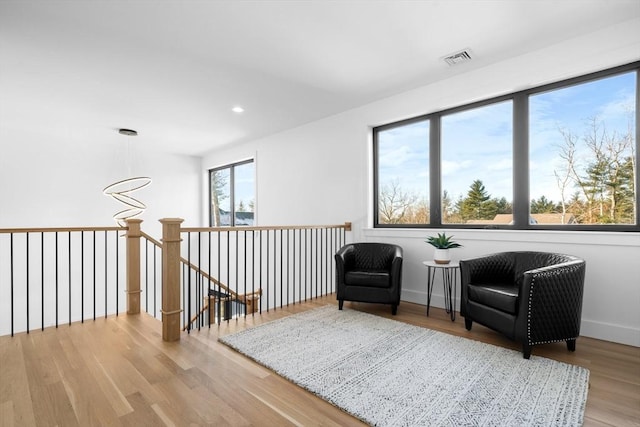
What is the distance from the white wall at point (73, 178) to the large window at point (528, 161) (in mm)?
4972

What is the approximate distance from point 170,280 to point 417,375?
6.93 feet

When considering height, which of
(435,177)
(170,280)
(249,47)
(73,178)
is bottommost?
(170,280)

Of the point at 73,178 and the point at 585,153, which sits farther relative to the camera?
the point at 73,178

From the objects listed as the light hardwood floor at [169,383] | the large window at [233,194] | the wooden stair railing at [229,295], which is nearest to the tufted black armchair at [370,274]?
the light hardwood floor at [169,383]

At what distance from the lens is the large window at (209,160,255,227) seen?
21.4 feet

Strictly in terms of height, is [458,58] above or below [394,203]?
above

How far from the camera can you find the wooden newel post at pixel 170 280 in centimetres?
269

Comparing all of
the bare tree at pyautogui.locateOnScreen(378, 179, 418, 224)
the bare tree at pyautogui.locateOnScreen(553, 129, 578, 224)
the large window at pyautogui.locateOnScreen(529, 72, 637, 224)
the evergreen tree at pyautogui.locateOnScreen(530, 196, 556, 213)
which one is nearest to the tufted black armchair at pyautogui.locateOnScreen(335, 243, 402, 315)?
the bare tree at pyautogui.locateOnScreen(378, 179, 418, 224)

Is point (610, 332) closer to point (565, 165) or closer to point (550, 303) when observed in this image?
point (550, 303)

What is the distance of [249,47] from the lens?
9.31 ft

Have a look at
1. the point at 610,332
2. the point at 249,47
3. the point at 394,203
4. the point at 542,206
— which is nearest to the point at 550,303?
the point at 610,332

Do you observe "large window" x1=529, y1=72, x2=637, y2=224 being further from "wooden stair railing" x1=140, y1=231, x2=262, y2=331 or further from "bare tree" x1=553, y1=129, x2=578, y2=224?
"wooden stair railing" x1=140, y1=231, x2=262, y2=331

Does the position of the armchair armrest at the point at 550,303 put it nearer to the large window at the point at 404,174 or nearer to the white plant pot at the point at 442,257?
the white plant pot at the point at 442,257

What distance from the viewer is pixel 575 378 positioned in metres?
2.04
